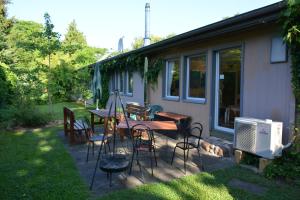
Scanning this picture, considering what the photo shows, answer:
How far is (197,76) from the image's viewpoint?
24.9 ft

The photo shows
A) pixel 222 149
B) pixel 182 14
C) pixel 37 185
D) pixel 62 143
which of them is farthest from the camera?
pixel 182 14

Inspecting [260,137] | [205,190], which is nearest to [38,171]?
[205,190]

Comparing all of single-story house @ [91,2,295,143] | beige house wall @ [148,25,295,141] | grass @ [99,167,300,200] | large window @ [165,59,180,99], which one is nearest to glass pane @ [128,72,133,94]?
single-story house @ [91,2,295,143]

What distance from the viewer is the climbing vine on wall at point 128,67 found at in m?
9.61

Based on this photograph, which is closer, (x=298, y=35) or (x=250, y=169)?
(x=298, y=35)

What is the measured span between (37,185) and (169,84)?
5885 mm

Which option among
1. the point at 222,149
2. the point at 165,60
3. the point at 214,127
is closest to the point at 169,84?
the point at 165,60

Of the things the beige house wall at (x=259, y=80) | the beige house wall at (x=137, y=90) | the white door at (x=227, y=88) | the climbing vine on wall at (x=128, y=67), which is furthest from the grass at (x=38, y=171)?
the beige house wall at (x=137, y=90)

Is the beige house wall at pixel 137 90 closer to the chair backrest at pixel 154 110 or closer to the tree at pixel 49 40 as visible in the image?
the chair backrest at pixel 154 110

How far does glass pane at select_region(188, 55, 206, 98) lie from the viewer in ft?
24.0

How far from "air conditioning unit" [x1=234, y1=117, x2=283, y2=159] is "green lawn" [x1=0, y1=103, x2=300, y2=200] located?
43 cm

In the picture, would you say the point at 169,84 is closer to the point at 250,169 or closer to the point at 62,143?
the point at 62,143

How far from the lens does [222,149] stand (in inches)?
220

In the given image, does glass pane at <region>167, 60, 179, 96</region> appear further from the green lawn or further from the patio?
the green lawn
